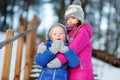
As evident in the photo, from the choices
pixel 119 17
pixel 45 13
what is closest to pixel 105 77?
pixel 119 17

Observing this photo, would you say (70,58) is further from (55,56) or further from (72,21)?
(72,21)

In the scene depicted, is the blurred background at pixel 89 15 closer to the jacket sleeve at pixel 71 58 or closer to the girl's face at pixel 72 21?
the girl's face at pixel 72 21

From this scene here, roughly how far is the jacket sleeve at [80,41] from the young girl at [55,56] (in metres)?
0.08

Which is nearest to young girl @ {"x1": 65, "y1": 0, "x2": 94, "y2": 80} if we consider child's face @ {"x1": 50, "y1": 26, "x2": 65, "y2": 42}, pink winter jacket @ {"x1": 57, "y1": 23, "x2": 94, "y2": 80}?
pink winter jacket @ {"x1": 57, "y1": 23, "x2": 94, "y2": 80}

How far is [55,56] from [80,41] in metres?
0.29

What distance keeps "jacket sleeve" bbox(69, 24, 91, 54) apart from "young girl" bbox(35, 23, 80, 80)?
8 cm

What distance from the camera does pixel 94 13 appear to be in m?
26.1

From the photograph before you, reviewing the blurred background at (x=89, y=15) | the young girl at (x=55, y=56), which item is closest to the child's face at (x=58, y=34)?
the young girl at (x=55, y=56)

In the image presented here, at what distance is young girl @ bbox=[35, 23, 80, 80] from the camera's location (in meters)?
3.72

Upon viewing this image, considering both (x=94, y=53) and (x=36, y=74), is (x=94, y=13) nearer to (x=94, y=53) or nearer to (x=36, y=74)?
(x=94, y=53)

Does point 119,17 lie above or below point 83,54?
above

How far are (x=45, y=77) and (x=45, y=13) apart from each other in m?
23.1

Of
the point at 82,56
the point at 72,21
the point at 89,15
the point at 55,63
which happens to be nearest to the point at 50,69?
the point at 55,63

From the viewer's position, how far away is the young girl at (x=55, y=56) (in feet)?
12.2
